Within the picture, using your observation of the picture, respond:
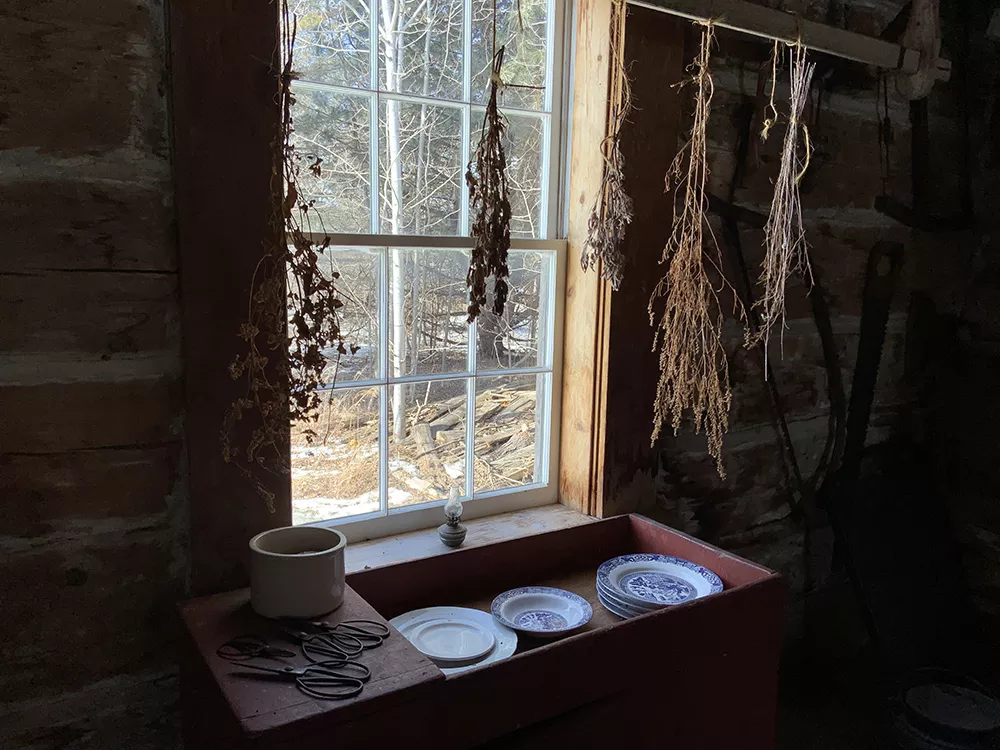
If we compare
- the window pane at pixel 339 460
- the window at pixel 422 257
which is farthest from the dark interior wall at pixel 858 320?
the window pane at pixel 339 460

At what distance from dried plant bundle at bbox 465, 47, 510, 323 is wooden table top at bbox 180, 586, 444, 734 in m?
0.64

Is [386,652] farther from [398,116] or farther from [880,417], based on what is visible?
[880,417]

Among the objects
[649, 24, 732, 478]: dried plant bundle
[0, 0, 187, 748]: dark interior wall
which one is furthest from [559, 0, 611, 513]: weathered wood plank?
[0, 0, 187, 748]: dark interior wall

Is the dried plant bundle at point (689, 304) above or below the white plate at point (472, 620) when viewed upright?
above

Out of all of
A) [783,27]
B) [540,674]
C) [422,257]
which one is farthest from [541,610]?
[783,27]

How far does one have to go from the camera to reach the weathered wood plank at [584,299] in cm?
193

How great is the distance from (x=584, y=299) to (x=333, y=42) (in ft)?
2.90

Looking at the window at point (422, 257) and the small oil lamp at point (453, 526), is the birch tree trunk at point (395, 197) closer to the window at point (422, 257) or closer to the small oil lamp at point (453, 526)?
the window at point (422, 257)

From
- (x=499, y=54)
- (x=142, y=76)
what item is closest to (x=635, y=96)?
(x=499, y=54)

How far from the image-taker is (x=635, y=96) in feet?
6.23

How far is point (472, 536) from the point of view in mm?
1907

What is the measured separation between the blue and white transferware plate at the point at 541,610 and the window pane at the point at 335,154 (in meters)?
0.92

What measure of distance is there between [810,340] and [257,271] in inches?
72.2

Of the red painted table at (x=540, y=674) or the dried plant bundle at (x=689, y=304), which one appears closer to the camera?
the red painted table at (x=540, y=674)
